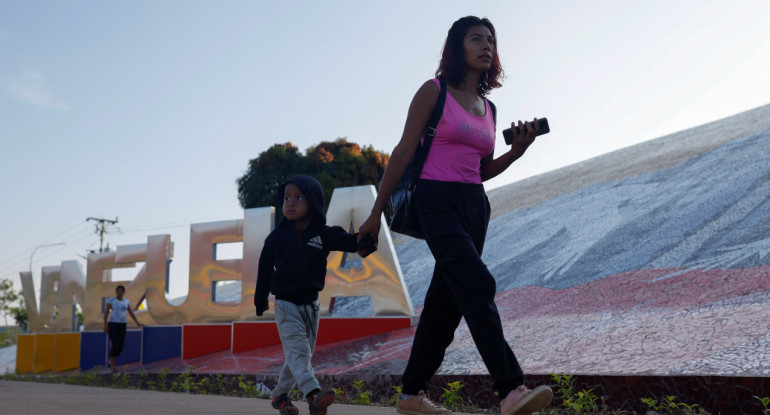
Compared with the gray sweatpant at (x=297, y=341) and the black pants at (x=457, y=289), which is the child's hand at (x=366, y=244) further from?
the gray sweatpant at (x=297, y=341)

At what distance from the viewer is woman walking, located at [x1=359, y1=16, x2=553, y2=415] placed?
300cm

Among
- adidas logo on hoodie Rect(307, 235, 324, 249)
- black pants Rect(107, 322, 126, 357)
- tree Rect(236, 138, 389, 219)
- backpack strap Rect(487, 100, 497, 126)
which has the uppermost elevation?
tree Rect(236, 138, 389, 219)

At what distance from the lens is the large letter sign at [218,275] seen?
30.2 ft

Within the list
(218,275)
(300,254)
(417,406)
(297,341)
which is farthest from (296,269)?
(218,275)

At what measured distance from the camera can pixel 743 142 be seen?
12.9 meters

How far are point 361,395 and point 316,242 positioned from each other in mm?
1983

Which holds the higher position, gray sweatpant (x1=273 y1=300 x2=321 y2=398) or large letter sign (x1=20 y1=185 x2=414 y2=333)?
large letter sign (x1=20 y1=185 x2=414 y2=333)

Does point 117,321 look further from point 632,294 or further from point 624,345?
point 624,345

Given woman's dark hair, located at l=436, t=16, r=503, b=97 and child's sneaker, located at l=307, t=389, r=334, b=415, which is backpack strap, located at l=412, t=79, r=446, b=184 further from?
child's sneaker, located at l=307, t=389, r=334, b=415

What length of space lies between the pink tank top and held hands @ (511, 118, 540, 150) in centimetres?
15

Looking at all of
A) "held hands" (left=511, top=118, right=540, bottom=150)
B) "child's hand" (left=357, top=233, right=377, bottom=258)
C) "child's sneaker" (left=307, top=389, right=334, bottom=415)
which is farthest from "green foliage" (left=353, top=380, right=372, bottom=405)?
"held hands" (left=511, top=118, right=540, bottom=150)

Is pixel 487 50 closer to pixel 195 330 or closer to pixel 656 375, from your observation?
pixel 656 375

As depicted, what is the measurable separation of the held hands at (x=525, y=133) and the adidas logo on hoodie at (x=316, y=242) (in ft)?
4.50

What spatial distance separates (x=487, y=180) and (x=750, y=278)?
428cm
